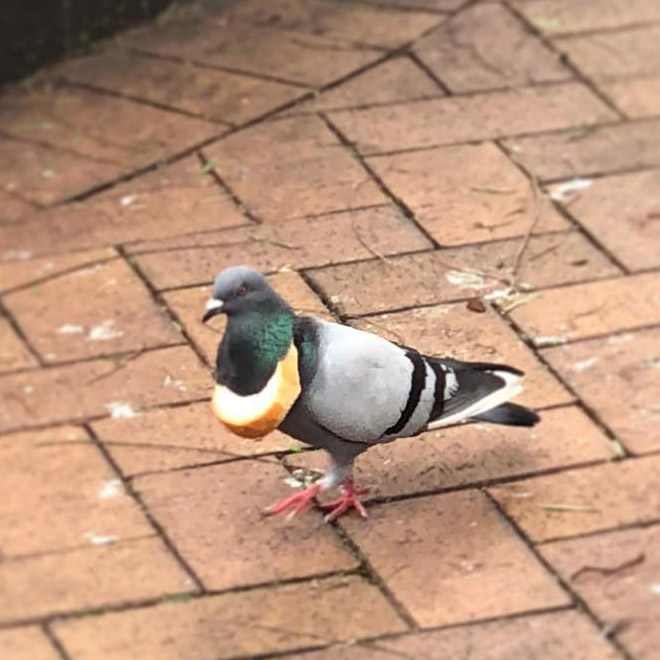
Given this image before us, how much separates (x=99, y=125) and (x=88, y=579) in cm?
202

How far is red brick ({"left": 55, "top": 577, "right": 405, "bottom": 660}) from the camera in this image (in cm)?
296

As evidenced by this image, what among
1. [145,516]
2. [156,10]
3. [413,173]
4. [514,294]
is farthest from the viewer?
[156,10]

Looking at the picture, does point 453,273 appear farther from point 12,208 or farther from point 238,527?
point 12,208

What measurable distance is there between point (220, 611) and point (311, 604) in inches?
6.6

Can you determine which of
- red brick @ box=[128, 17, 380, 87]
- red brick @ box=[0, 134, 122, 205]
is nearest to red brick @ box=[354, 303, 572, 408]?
red brick @ box=[0, 134, 122, 205]

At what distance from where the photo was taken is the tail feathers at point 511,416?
331 centimetres

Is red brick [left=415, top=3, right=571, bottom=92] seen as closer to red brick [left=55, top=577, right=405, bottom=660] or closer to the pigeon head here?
the pigeon head

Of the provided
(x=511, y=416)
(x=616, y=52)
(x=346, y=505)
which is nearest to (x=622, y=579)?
(x=511, y=416)

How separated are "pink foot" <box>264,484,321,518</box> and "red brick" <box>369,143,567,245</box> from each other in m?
1.09

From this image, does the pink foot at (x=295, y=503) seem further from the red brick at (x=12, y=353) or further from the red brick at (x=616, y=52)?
the red brick at (x=616, y=52)

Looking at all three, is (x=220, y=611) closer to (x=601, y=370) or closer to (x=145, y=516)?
(x=145, y=516)

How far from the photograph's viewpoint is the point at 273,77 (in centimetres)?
502

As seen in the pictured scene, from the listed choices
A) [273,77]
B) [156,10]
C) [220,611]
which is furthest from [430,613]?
[156,10]

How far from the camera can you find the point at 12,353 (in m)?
3.82
